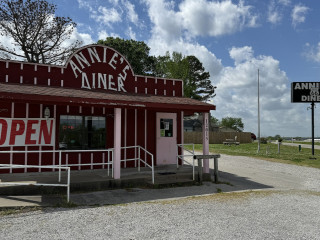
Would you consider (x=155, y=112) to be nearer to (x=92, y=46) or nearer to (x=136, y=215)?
(x=92, y=46)

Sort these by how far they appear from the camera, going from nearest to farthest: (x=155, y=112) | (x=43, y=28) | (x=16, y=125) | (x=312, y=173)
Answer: (x=16, y=125)
(x=155, y=112)
(x=312, y=173)
(x=43, y=28)

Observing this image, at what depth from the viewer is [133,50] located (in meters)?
38.8

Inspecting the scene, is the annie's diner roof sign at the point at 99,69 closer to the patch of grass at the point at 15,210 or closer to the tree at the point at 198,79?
the patch of grass at the point at 15,210

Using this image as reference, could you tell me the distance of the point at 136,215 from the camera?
5633mm

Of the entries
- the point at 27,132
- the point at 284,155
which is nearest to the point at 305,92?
the point at 284,155

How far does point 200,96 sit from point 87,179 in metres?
41.5

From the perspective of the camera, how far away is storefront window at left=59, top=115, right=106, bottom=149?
9.49 meters

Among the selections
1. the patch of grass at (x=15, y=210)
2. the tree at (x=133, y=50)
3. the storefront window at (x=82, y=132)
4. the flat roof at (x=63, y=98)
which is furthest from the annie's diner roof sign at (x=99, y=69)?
the tree at (x=133, y=50)

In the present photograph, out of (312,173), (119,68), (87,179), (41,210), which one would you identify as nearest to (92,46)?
(119,68)

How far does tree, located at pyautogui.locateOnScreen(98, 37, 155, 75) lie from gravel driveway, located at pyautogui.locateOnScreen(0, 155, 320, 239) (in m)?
32.2

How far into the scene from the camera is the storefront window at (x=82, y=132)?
9.49 m

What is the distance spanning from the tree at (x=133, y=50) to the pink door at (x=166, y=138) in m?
27.0

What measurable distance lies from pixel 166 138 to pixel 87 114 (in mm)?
3346

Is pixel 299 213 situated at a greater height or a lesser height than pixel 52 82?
lesser
